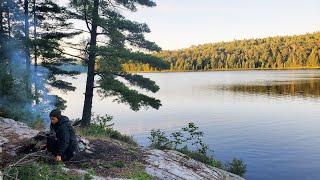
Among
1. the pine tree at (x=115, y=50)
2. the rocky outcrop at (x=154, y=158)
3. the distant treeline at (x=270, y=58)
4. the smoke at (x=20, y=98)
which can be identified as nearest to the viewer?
the rocky outcrop at (x=154, y=158)

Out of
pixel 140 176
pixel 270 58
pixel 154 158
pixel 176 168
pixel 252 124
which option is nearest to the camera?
pixel 140 176

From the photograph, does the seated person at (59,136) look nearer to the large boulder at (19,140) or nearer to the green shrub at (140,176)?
the large boulder at (19,140)

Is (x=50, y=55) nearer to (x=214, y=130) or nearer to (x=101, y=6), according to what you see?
(x=101, y=6)

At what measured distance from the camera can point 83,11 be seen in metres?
22.7

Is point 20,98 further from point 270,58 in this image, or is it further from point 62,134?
point 270,58

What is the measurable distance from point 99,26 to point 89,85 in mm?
3165

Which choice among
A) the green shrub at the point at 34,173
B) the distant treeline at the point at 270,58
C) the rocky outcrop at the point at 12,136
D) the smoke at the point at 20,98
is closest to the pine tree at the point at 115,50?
the smoke at the point at 20,98

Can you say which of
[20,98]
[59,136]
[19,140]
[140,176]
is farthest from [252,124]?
[59,136]

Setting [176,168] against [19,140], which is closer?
[19,140]

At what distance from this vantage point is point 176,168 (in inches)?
575

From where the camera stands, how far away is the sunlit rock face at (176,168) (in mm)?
13750

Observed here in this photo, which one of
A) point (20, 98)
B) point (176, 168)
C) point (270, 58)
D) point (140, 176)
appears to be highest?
point (270, 58)

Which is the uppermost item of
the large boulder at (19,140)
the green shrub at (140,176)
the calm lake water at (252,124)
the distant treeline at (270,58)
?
the distant treeline at (270,58)

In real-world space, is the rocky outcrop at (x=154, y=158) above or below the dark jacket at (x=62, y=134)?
below
